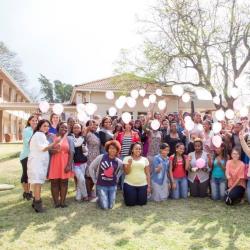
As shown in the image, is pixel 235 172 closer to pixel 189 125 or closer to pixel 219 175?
pixel 219 175

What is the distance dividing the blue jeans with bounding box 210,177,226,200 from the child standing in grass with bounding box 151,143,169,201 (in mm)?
861

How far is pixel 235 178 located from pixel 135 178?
5.89ft

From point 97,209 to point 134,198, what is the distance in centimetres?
68

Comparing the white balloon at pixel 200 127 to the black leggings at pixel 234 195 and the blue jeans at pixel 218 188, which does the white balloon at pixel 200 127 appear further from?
the black leggings at pixel 234 195

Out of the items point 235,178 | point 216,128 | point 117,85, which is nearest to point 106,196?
point 235,178

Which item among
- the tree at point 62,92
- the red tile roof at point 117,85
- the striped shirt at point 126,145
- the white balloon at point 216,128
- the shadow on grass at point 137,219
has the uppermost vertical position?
the tree at point 62,92

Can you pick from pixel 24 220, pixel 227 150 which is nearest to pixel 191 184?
pixel 227 150

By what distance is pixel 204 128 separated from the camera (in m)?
7.40

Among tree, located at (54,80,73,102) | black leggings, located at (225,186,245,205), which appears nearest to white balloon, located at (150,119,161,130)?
black leggings, located at (225,186,245,205)

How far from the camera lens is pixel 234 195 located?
626 centimetres

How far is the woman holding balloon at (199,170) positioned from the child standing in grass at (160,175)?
516mm

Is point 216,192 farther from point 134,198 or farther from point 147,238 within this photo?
point 147,238

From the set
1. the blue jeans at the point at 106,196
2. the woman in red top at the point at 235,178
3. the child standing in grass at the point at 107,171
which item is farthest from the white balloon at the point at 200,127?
the blue jeans at the point at 106,196

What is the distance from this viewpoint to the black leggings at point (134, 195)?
243 inches
